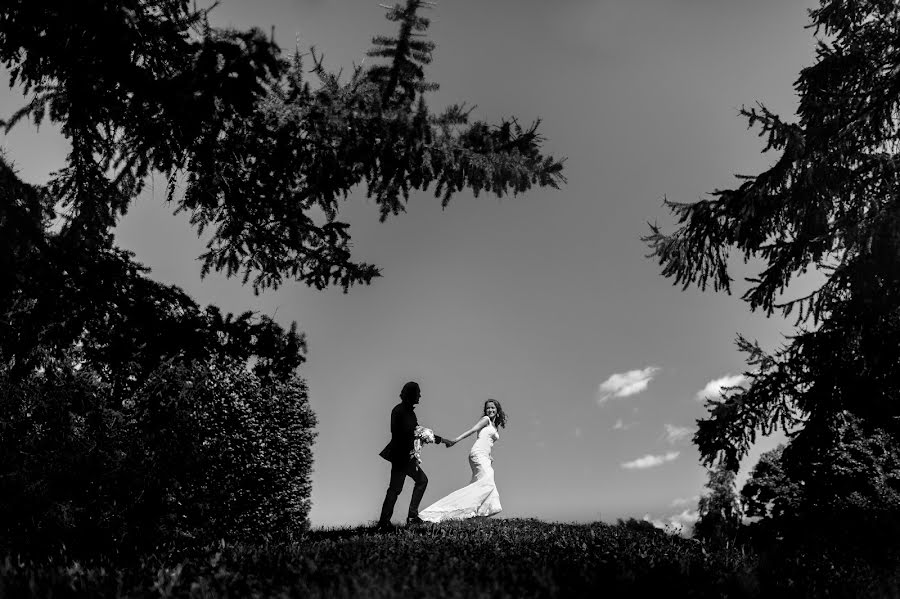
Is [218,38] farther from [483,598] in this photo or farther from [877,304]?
[877,304]

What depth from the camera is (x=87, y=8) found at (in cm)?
616

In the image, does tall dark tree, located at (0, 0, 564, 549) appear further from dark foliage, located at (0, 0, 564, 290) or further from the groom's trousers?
the groom's trousers

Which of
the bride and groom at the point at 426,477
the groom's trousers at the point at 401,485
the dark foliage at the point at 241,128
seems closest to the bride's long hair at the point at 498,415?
the bride and groom at the point at 426,477

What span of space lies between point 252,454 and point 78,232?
34.3ft

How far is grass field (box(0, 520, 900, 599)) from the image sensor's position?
4.24 m

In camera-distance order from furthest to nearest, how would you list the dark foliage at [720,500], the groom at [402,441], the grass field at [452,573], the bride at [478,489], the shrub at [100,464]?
the dark foliage at [720,500]
the bride at [478,489]
the groom at [402,441]
the shrub at [100,464]
the grass field at [452,573]

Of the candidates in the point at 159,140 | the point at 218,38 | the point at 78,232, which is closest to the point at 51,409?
the point at 78,232

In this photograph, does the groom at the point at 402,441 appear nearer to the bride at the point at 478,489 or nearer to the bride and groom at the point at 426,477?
the bride and groom at the point at 426,477

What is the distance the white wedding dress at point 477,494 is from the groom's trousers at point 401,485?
264 cm

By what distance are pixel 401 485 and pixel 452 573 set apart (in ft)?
17.0

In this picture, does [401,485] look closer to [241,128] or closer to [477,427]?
[477,427]

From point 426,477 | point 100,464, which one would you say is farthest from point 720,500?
point 100,464

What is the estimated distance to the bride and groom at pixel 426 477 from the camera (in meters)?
9.62

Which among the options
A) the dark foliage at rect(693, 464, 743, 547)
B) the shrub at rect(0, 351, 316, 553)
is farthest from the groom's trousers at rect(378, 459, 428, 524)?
the dark foliage at rect(693, 464, 743, 547)
